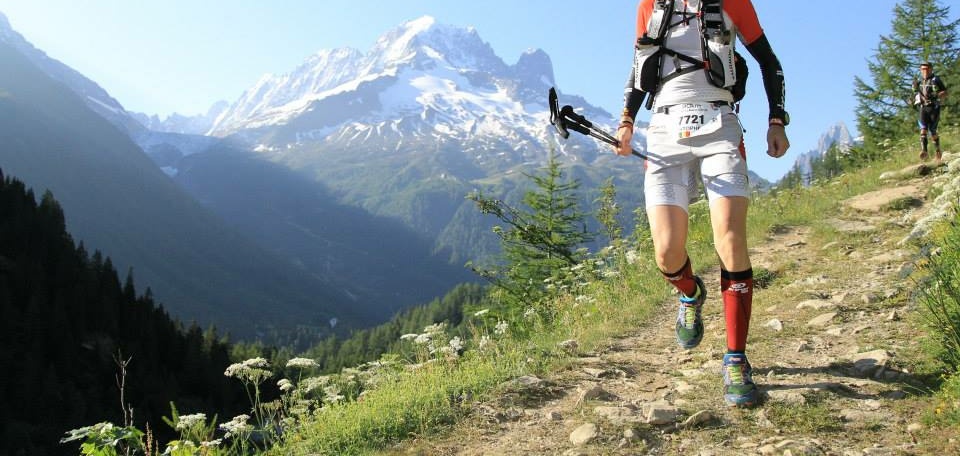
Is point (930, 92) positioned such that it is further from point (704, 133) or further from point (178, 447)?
point (178, 447)

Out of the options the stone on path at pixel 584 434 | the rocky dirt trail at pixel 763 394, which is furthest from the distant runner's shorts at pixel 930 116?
the stone on path at pixel 584 434

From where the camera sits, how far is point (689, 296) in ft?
17.9

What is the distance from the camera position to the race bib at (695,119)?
4746mm

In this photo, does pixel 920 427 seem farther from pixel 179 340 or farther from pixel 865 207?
pixel 179 340

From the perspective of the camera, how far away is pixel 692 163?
4.98 meters

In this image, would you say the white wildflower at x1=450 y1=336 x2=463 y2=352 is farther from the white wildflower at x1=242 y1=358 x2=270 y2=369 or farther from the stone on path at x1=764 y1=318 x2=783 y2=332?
the stone on path at x1=764 y1=318 x2=783 y2=332

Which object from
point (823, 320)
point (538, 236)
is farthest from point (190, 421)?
point (538, 236)

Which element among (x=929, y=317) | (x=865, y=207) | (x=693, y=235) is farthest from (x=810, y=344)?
(x=865, y=207)

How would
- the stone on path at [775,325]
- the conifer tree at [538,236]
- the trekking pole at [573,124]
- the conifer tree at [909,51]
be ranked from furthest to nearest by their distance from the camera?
the conifer tree at [909,51], the conifer tree at [538,236], the stone on path at [775,325], the trekking pole at [573,124]

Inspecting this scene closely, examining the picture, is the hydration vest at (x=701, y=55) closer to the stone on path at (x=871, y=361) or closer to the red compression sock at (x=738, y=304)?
the red compression sock at (x=738, y=304)

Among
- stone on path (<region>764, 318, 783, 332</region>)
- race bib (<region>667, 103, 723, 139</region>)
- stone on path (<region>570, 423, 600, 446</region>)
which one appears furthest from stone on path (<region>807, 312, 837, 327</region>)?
stone on path (<region>570, 423, 600, 446</region>)

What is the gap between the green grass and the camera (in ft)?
14.8

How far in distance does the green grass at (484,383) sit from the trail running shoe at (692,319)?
110 centimetres

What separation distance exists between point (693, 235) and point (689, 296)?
7419mm
